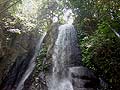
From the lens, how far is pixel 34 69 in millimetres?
13898

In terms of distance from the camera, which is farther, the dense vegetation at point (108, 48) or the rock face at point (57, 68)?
the rock face at point (57, 68)

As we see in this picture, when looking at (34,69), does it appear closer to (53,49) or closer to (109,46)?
(53,49)

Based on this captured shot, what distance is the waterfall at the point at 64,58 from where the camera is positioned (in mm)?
11767

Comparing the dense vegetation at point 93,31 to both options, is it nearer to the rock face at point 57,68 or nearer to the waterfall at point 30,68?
the rock face at point 57,68

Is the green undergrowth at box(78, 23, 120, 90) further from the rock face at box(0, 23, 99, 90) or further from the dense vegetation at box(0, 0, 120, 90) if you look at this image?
the rock face at box(0, 23, 99, 90)

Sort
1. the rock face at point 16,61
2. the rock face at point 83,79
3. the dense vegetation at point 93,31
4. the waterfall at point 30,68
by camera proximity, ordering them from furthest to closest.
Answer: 1. the rock face at point 16,61
2. the waterfall at point 30,68
3. the rock face at point 83,79
4. the dense vegetation at point 93,31

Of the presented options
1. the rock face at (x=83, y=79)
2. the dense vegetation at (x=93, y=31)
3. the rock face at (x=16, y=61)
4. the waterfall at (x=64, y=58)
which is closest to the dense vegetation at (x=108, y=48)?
the dense vegetation at (x=93, y=31)

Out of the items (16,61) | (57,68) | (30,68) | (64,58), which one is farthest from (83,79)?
(16,61)

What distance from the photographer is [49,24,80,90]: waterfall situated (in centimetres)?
1177

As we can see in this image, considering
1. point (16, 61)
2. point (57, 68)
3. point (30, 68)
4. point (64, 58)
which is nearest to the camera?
point (57, 68)

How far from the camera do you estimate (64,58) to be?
1426cm

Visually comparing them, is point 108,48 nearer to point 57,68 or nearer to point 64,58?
point 57,68

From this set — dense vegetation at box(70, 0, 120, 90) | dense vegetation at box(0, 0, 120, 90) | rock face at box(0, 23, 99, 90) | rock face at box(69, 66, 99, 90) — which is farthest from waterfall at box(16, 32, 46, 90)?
dense vegetation at box(70, 0, 120, 90)

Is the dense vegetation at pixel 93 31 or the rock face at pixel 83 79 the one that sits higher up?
the dense vegetation at pixel 93 31
